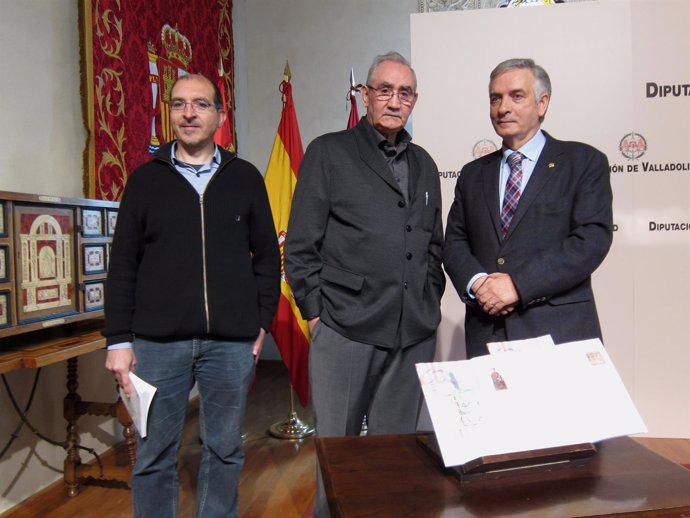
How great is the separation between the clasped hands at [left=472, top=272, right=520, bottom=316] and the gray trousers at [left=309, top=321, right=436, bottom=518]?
1.07ft

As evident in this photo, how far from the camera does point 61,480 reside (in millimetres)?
2680

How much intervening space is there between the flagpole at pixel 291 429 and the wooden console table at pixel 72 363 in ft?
3.31

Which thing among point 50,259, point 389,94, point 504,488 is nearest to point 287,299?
point 50,259

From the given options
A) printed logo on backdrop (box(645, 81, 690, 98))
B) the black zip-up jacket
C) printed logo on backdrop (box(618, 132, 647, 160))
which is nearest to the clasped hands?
the black zip-up jacket

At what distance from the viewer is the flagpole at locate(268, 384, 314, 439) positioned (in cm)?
336

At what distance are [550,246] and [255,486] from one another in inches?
71.9

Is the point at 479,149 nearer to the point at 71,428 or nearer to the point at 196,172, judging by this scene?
the point at 196,172

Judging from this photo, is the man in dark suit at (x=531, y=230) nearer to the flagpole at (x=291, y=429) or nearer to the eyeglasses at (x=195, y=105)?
the eyeglasses at (x=195, y=105)

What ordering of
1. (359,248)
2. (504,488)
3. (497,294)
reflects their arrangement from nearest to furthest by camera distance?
(504,488), (497,294), (359,248)

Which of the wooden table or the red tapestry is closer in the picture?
the wooden table

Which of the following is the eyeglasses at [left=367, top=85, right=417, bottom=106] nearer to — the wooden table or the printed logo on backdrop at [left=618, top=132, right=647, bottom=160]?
the wooden table

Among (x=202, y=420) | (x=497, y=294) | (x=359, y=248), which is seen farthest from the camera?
(x=202, y=420)

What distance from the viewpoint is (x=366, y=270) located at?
172cm

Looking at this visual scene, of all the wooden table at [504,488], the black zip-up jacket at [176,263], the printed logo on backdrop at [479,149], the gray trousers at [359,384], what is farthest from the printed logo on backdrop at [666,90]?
the wooden table at [504,488]
